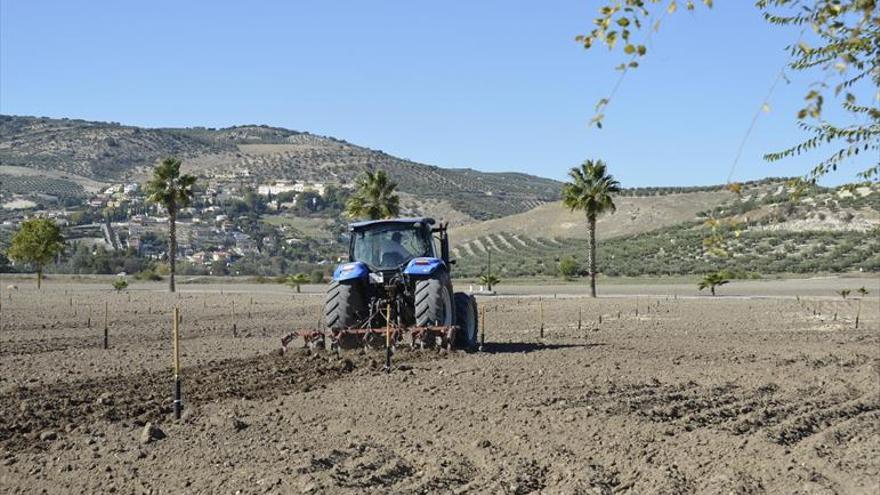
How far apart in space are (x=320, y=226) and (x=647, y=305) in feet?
426

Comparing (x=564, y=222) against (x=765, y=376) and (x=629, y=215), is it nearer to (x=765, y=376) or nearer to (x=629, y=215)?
(x=629, y=215)

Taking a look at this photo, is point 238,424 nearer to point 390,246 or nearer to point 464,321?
point 390,246

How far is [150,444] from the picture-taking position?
11.3 meters

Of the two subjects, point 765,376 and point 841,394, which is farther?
point 765,376

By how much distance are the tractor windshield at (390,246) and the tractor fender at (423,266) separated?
90 cm

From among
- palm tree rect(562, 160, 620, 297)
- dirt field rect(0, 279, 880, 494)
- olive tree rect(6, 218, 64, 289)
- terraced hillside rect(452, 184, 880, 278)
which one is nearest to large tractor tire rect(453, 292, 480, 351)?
dirt field rect(0, 279, 880, 494)

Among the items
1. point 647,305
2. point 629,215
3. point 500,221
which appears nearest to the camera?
point 647,305

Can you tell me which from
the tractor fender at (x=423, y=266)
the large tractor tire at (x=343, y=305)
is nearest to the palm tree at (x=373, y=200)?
the large tractor tire at (x=343, y=305)

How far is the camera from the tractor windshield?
838 inches

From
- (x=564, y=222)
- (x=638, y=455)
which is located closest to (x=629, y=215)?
(x=564, y=222)

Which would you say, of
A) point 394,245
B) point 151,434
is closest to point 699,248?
point 394,245

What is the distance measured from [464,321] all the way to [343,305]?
276 centimetres

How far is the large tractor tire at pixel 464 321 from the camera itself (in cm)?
2147

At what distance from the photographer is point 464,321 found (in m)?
21.9
